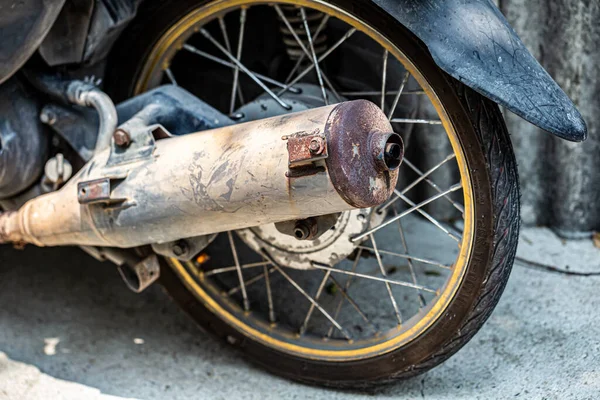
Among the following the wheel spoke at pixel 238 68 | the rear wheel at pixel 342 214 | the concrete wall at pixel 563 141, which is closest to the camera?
the rear wheel at pixel 342 214

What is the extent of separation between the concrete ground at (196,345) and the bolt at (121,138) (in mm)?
670

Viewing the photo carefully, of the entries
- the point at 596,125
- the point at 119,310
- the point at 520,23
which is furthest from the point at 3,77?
the point at 596,125

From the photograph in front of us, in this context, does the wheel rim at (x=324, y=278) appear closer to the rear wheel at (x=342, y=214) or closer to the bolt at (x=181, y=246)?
the rear wheel at (x=342, y=214)

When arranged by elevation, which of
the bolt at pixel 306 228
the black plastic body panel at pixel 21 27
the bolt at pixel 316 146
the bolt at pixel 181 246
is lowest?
the bolt at pixel 181 246

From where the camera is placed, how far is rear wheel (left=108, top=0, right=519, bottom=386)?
1657 mm

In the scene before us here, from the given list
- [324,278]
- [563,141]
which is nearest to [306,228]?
[324,278]

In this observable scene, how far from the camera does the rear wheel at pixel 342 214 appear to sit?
1.66 metres

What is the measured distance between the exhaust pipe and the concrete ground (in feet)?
1.36

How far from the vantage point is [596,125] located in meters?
2.39

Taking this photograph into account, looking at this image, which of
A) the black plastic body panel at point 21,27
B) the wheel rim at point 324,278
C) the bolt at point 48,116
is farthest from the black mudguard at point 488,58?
the bolt at point 48,116

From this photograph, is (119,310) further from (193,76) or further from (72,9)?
(72,9)

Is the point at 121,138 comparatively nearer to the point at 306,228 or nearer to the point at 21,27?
the point at 21,27

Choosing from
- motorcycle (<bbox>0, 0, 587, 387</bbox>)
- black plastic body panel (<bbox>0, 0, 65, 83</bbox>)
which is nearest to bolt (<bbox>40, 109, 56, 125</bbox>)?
motorcycle (<bbox>0, 0, 587, 387</bbox>)

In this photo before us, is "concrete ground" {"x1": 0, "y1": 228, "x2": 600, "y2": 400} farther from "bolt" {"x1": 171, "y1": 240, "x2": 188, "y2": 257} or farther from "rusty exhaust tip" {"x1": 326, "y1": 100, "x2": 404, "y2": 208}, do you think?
"rusty exhaust tip" {"x1": 326, "y1": 100, "x2": 404, "y2": 208}
